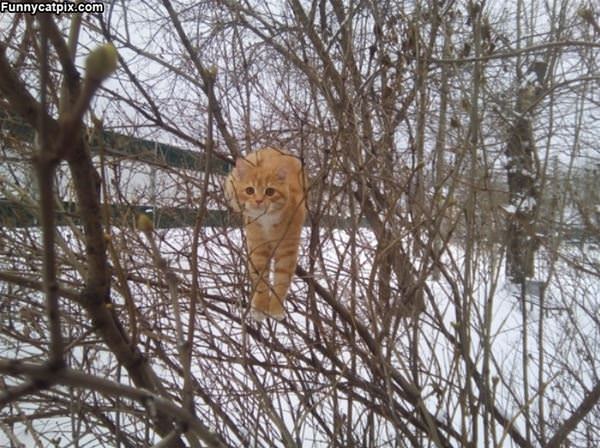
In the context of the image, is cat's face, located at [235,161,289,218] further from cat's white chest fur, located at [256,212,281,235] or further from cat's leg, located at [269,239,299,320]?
cat's leg, located at [269,239,299,320]

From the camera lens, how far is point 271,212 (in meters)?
1.52

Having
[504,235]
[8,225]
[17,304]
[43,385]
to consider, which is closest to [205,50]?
[8,225]

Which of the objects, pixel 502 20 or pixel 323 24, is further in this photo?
pixel 502 20

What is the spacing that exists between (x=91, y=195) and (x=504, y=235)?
152 cm

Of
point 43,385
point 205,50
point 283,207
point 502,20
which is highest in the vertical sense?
point 205,50

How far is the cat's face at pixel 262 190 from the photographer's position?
150 cm

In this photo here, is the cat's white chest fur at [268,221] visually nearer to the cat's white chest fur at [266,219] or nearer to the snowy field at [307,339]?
the cat's white chest fur at [266,219]

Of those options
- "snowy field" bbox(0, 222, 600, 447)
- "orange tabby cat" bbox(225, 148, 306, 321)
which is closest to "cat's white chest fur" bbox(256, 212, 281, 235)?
"orange tabby cat" bbox(225, 148, 306, 321)

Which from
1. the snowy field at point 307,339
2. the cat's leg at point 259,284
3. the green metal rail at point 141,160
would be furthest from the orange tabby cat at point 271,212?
the green metal rail at point 141,160

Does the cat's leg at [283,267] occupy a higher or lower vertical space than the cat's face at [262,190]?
lower

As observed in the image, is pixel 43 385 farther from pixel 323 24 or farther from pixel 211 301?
pixel 323 24

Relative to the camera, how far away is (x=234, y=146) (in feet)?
5.61

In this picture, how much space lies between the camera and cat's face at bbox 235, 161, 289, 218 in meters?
1.50

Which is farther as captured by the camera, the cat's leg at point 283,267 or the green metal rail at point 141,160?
the green metal rail at point 141,160
